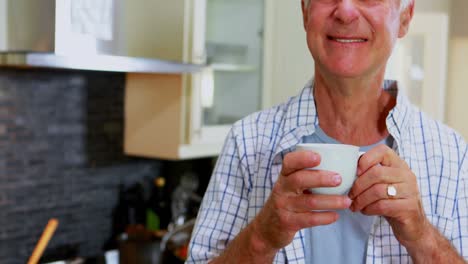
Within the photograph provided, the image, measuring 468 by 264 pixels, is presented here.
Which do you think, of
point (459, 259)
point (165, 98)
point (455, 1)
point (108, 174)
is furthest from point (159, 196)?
point (455, 1)

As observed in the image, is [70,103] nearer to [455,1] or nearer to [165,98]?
[165,98]

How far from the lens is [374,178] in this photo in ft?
3.11

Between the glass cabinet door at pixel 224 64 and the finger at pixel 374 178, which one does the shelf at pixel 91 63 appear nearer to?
the glass cabinet door at pixel 224 64

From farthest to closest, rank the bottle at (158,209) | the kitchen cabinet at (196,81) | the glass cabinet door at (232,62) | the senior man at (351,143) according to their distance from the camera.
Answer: the bottle at (158,209), the glass cabinet door at (232,62), the kitchen cabinet at (196,81), the senior man at (351,143)

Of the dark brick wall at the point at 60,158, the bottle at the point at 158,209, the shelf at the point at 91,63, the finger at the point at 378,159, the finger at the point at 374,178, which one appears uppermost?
the shelf at the point at 91,63

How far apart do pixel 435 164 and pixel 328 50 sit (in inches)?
11.3

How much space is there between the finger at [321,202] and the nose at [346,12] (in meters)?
0.32

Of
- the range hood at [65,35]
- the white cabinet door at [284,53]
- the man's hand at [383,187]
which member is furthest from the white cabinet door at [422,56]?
the man's hand at [383,187]

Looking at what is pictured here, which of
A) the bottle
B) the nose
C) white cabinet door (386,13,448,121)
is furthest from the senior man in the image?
white cabinet door (386,13,448,121)

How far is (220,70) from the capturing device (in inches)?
111

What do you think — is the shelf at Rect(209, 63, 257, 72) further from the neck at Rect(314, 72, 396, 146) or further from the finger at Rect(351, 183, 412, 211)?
the finger at Rect(351, 183, 412, 211)

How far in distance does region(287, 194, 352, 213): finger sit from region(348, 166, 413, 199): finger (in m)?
0.03

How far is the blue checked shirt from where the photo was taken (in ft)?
3.87

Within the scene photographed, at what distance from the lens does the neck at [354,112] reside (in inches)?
47.7
